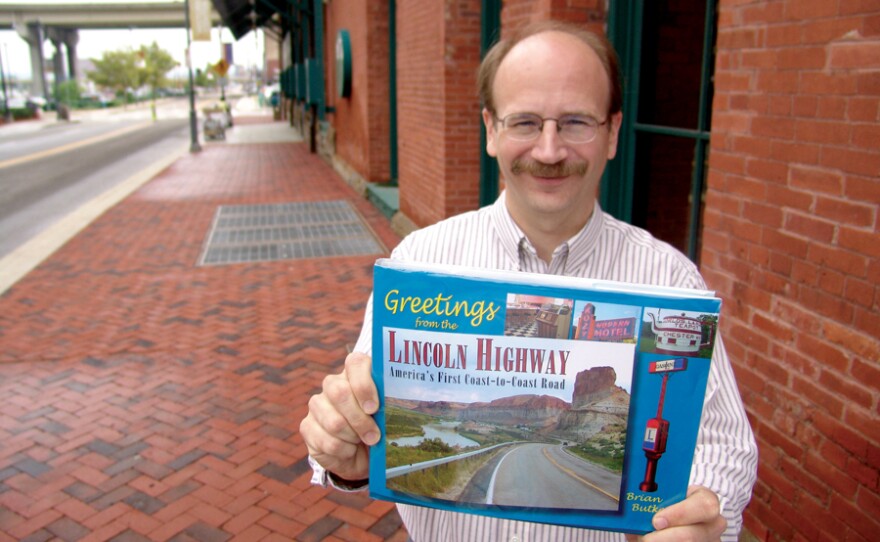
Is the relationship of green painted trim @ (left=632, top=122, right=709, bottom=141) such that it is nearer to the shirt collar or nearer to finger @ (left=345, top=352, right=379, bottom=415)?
the shirt collar

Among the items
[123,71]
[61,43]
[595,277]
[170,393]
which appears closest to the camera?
[595,277]

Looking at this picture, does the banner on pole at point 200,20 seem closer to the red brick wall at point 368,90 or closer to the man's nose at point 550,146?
the red brick wall at point 368,90

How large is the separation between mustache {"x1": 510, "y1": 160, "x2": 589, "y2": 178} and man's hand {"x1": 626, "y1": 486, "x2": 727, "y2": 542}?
683 mm

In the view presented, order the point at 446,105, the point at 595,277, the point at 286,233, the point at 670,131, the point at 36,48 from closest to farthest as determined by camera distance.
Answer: the point at 595,277, the point at 670,131, the point at 446,105, the point at 286,233, the point at 36,48

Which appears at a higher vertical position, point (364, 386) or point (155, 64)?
point (155, 64)

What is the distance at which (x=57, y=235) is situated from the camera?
10266mm

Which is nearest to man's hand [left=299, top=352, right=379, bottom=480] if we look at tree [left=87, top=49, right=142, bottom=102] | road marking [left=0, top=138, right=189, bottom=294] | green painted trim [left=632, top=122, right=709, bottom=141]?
green painted trim [left=632, top=122, right=709, bottom=141]

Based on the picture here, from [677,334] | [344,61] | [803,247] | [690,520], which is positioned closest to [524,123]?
[677,334]

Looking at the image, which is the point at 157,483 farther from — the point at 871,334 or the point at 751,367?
the point at 871,334

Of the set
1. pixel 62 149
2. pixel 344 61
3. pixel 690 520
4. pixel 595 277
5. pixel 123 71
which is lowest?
pixel 62 149

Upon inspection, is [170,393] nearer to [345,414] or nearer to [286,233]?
[345,414]

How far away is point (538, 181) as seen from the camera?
1575 mm

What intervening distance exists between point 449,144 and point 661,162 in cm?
308

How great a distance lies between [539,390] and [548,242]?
508 mm
